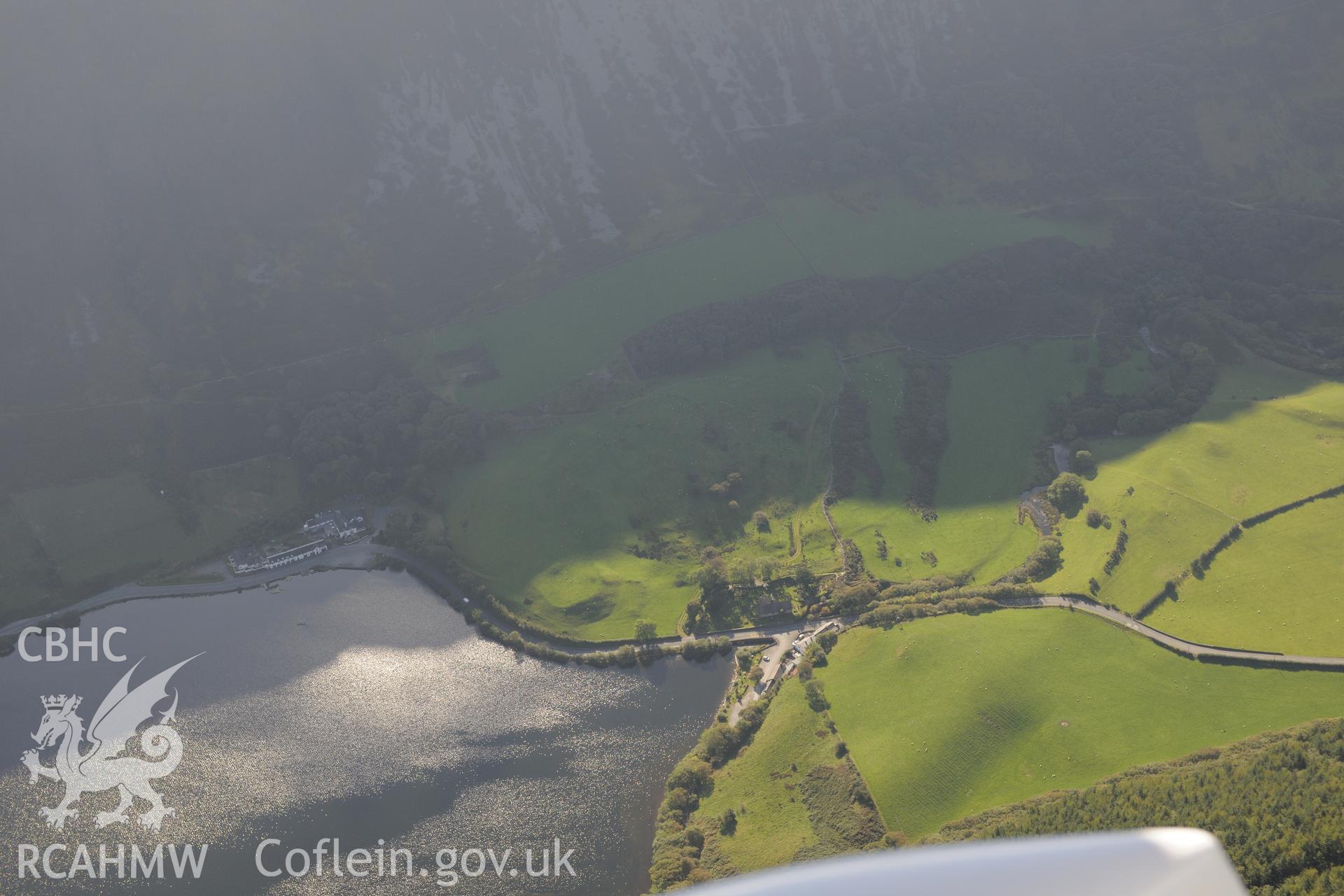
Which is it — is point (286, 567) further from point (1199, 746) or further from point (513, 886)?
point (1199, 746)

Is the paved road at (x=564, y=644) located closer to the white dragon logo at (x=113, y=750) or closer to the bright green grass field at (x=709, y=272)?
the white dragon logo at (x=113, y=750)

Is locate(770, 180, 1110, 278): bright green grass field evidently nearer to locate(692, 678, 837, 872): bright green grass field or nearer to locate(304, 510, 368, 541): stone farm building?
locate(304, 510, 368, 541): stone farm building

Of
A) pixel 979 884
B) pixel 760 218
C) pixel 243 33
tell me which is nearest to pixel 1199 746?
pixel 979 884

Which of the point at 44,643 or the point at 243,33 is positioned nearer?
the point at 44,643

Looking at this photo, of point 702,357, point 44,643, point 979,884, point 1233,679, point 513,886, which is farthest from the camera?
point 702,357

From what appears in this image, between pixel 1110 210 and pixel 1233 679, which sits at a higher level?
pixel 1110 210

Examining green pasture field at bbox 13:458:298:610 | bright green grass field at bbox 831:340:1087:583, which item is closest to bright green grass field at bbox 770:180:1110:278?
bright green grass field at bbox 831:340:1087:583

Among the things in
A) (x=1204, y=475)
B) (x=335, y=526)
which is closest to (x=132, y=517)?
(x=335, y=526)

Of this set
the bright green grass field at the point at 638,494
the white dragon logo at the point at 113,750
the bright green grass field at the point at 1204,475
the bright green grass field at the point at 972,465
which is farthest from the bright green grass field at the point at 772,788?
the white dragon logo at the point at 113,750
